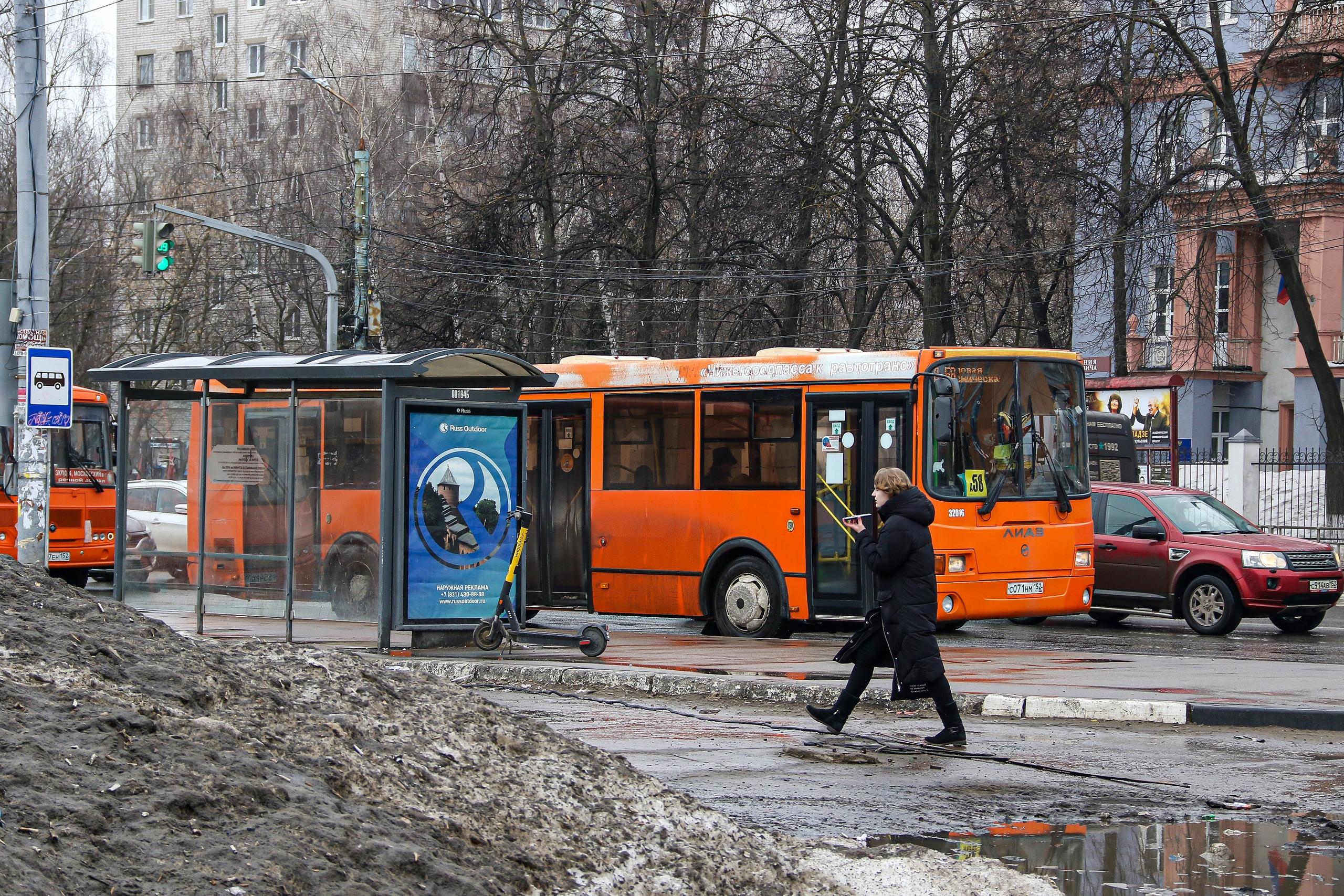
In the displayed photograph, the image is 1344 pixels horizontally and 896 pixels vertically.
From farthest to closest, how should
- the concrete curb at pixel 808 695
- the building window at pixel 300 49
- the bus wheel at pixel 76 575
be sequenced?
the building window at pixel 300 49 → the bus wheel at pixel 76 575 → the concrete curb at pixel 808 695

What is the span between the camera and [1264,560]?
1814 centimetres

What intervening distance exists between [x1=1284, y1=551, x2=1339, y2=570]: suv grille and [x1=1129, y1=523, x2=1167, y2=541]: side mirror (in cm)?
146

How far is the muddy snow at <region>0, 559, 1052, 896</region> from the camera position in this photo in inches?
176

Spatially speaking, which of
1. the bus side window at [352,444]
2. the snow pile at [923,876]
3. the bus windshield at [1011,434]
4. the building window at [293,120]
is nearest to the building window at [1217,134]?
the bus windshield at [1011,434]

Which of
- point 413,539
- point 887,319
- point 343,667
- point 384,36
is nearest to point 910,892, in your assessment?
point 343,667

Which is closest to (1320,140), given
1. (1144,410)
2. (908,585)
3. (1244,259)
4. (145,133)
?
(1144,410)

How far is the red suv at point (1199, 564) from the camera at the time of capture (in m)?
18.1

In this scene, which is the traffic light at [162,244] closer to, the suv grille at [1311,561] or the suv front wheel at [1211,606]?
the suv front wheel at [1211,606]

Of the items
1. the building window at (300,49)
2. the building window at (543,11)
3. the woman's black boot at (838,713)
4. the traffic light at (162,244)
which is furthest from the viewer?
the building window at (300,49)

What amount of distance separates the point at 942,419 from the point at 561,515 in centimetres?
465

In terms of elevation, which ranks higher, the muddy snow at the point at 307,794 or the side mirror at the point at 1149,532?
the side mirror at the point at 1149,532

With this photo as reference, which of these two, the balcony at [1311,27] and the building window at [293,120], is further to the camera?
the building window at [293,120]

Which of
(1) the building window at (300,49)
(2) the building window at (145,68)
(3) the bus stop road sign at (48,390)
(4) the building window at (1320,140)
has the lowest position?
(3) the bus stop road sign at (48,390)

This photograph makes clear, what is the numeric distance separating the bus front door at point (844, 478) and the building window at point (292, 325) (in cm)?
3449
